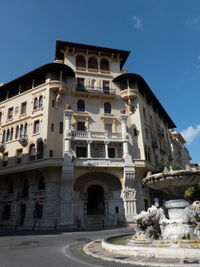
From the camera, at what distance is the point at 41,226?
2080cm

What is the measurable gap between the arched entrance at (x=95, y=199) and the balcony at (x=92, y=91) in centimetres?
1293

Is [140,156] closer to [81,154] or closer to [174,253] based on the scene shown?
[81,154]

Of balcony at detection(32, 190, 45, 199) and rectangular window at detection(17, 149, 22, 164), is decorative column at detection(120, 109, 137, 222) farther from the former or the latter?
rectangular window at detection(17, 149, 22, 164)

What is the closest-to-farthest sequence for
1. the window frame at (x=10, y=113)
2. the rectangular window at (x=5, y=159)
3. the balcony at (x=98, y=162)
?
the balcony at (x=98, y=162), the rectangular window at (x=5, y=159), the window frame at (x=10, y=113)

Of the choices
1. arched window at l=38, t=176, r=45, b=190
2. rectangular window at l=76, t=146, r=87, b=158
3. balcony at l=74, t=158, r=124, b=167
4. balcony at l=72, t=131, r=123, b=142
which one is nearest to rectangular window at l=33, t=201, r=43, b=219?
arched window at l=38, t=176, r=45, b=190

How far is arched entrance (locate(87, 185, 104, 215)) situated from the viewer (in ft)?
80.8

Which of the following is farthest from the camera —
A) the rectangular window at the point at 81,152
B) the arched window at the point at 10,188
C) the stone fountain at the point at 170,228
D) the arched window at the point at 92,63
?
the arched window at the point at 92,63

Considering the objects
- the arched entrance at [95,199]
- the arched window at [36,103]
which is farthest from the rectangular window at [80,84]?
the arched entrance at [95,199]

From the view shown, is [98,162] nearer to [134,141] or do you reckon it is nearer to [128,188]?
[128,188]

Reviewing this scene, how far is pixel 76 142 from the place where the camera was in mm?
24516

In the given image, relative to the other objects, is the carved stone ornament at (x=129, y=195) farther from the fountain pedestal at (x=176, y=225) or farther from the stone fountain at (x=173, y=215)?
the fountain pedestal at (x=176, y=225)

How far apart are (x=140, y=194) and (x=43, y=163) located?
12121mm

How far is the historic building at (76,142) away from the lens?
2214cm

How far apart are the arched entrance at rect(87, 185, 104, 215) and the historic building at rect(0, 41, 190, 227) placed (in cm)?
13
